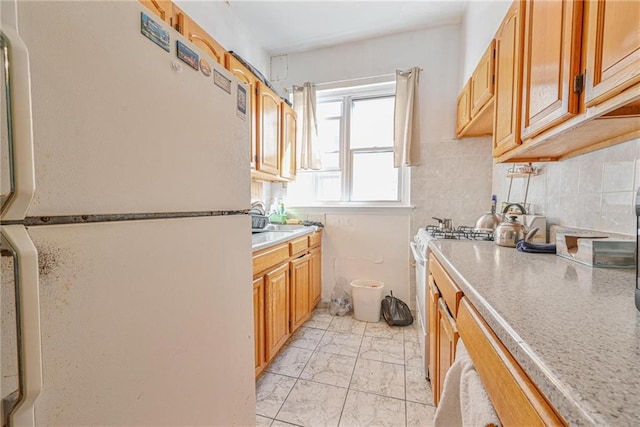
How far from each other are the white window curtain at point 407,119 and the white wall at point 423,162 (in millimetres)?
120

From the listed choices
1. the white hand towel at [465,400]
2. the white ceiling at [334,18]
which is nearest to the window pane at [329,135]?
the white ceiling at [334,18]

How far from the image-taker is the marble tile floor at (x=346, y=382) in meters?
1.40

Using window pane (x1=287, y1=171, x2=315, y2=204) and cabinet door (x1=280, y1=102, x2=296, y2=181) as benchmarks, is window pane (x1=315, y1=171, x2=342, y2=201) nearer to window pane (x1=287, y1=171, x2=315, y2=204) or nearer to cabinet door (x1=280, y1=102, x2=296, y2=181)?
window pane (x1=287, y1=171, x2=315, y2=204)

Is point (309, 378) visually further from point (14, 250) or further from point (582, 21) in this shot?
point (582, 21)

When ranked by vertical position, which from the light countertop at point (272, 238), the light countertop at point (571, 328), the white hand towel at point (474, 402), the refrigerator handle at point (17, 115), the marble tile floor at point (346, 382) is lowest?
the marble tile floor at point (346, 382)

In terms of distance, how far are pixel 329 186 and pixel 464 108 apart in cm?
148

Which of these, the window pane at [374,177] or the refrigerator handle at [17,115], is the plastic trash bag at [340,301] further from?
the refrigerator handle at [17,115]

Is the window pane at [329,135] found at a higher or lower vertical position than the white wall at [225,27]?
lower

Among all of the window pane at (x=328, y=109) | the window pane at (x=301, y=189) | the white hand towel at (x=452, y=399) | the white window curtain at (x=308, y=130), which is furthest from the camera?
the window pane at (x=301, y=189)

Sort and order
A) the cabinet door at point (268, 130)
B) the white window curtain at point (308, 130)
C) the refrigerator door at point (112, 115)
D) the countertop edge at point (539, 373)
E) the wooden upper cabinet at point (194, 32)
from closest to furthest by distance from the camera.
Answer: the countertop edge at point (539, 373)
the refrigerator door at point (112, 115)
the wooden upper cabinet at point (194, 32)
the cabinet door at point (268, 130)
the white window curtain at point (308, 130)

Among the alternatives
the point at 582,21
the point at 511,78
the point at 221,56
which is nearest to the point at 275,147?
the point at 221,56

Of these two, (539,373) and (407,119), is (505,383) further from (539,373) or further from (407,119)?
(407,119)

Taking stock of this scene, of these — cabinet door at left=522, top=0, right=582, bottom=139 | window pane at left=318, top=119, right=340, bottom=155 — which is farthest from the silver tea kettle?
window pane at left=318, top=119, right=340, bottom=155

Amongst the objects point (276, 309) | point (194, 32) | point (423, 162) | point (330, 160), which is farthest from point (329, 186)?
point (194, 32)
